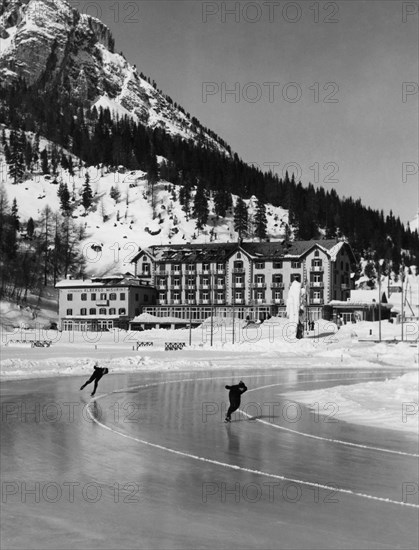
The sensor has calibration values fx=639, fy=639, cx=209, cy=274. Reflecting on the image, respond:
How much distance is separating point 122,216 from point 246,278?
6094 cm

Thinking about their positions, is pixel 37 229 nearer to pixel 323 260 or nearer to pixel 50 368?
pixel 323 260

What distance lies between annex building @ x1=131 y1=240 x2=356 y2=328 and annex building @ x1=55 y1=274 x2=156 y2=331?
150 inches

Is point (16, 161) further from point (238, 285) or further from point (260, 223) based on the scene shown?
point (238, 285)

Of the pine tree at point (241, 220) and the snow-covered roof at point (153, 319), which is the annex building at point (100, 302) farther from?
the pine tree at point (241, 220)

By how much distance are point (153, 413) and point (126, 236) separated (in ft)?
436

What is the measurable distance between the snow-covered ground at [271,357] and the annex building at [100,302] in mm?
18627

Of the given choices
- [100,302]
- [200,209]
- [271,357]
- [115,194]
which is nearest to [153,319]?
[100,302]

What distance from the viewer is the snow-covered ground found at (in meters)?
25.0

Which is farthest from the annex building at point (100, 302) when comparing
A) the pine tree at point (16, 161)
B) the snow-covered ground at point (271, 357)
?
the pine tree at point (16, 161)

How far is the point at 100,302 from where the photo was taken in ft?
358

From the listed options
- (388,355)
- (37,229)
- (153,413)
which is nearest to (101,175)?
(37,229)

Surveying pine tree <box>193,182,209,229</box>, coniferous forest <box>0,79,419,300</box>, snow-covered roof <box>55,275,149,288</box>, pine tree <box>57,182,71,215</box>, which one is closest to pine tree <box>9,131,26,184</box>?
coniferous forest <box>0,79,419,300</box>

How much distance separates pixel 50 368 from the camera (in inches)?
1631

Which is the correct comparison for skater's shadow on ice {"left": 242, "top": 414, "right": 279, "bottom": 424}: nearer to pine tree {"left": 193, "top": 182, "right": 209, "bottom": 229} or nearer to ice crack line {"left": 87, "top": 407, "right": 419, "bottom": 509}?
ice crack line {"left": 87, "top": 407, "right": 419, "bottom": 509}
